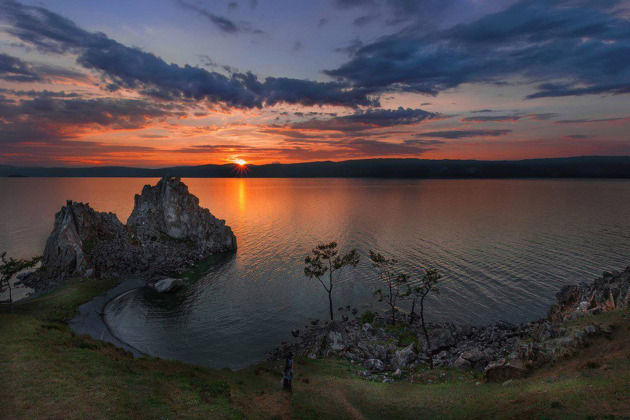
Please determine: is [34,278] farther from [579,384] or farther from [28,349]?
[579,384]

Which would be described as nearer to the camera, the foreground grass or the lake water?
the foreground grass

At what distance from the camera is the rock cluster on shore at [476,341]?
32344mm

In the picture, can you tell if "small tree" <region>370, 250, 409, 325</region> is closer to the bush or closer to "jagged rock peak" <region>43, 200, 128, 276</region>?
the bush

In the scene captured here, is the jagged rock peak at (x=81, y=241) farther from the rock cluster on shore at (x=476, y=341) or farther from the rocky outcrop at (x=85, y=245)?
the rock cluster on shore at (x=476, y=341)

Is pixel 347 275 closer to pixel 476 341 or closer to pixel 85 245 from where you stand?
pixel 476 341

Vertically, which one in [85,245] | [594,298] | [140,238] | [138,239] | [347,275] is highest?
[594,298]

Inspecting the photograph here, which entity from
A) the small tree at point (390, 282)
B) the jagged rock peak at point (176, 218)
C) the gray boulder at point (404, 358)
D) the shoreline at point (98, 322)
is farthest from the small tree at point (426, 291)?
the jagged rock peak at point (176, 218)

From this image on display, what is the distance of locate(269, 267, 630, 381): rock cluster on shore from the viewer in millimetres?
32344

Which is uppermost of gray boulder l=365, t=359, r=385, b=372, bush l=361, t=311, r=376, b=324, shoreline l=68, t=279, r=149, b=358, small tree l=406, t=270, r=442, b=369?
small tree l=406, t=270, r=442, b=369

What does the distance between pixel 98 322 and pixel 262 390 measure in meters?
46.6

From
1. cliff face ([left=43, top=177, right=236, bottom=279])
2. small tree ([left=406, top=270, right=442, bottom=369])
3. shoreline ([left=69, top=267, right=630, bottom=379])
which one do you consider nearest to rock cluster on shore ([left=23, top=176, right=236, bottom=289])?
cliff face ([left=43, top=177, right=236, bottom=279])

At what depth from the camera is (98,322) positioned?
5931 centimetres

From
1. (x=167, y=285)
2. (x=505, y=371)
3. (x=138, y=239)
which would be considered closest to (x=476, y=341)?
(x=505, y=371)

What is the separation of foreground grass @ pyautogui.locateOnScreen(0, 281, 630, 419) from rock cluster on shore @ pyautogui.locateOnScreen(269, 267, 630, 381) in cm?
204
